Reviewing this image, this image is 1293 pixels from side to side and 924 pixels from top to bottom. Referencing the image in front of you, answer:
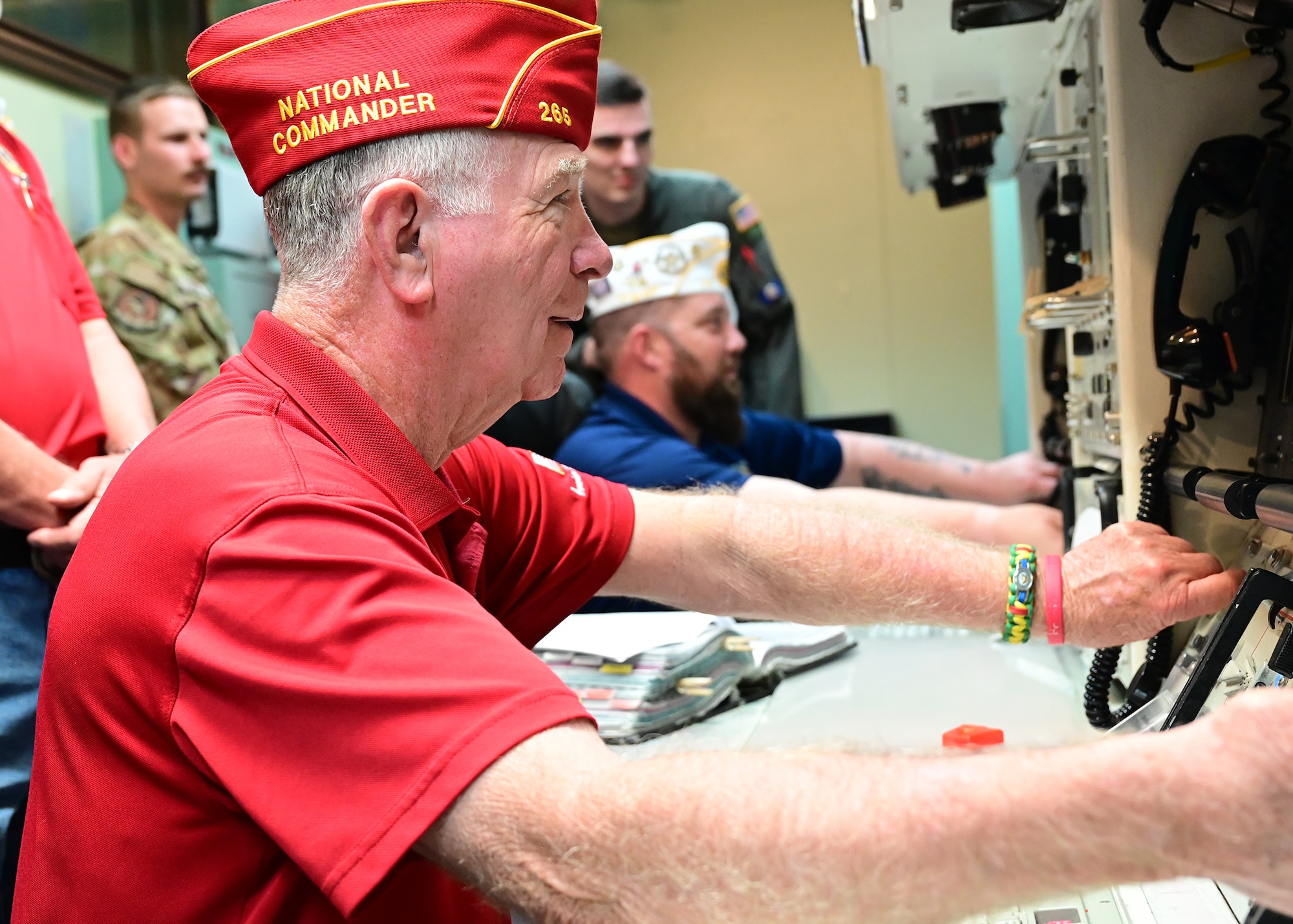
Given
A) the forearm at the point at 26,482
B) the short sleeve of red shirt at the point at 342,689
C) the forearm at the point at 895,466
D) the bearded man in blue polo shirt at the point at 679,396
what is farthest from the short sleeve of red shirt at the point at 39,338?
the forearm at the point at 895,466

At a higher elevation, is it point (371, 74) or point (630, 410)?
point (371, 74)

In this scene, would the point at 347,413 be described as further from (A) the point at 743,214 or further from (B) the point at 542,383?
(A) the point at 743,214

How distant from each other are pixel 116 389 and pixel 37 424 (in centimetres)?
22

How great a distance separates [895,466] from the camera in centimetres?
288

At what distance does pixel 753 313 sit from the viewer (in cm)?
389

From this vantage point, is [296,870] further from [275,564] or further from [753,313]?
[753,313]

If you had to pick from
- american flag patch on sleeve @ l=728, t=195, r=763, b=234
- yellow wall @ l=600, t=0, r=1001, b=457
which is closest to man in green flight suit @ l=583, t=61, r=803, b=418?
american flag patch on sleeve @ l=728, t=195, r=763, b=234

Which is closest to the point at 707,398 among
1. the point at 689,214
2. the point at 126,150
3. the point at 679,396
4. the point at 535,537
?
the point at 679,396

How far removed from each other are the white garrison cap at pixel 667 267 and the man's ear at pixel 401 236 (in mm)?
1630

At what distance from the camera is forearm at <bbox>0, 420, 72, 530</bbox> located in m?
1.22

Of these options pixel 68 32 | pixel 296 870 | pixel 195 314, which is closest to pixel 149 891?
pixel 296 870

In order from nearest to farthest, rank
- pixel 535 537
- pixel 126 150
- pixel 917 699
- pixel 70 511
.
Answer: pixel 535 537 < pixel 70 511 < pixel 917 699 < pixel 126 150

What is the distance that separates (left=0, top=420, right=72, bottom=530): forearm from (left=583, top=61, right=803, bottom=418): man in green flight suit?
6.93ft

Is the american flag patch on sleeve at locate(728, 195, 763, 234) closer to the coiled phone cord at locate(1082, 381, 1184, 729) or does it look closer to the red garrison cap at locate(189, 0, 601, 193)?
the coiled phone cord at locate(1082, 381, 1184, 729)
